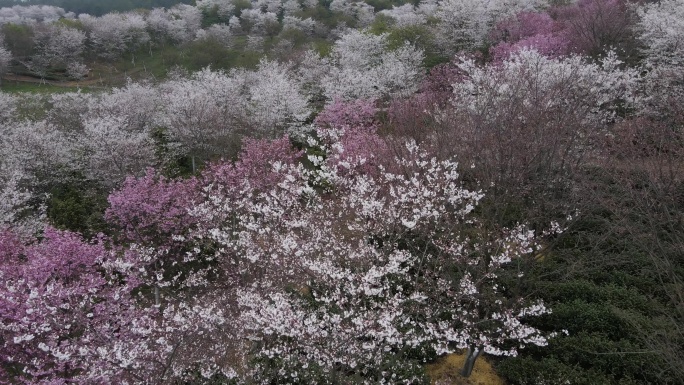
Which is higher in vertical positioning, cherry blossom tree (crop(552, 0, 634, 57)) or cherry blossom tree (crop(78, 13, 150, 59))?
cherry blossom tree (crop(552, 0, 634, 57))

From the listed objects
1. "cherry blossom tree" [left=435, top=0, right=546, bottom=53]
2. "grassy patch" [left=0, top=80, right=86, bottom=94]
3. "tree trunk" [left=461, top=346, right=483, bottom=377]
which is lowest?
"grassy patch" [left=0, top=80, right=86, bottom=94]

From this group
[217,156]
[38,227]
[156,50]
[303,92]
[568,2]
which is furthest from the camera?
[156,50]

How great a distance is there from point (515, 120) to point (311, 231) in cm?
646

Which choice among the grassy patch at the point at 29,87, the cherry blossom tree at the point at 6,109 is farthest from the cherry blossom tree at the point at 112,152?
the grassy patch at the point at 29,87

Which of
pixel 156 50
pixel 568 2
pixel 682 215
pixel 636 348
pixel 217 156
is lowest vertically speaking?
pixel 156 50

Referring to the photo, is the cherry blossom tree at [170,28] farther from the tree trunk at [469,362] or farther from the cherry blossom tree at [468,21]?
the tree trunk at [469,362]

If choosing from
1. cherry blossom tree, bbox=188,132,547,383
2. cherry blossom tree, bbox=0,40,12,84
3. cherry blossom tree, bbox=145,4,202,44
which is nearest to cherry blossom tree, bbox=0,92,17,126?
cherry blossom tree, bbox=0,40,12,84

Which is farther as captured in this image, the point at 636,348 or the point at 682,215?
the point at 682,215

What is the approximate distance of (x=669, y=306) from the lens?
34.4 ft

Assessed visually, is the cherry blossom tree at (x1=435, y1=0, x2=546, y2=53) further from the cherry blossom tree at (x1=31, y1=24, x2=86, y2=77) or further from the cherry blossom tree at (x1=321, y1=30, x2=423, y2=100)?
the cherry blossom tree at (x1=31, y1=24, x2=86, y2=77)

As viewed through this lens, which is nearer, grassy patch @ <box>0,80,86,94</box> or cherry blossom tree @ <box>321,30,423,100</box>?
cherry blossom tree @ <box>321,30,423,100</box>

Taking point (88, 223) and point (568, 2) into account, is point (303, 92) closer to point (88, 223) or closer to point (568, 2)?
point (88, 223)

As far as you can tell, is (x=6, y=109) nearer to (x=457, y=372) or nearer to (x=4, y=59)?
(x=4, y=59)

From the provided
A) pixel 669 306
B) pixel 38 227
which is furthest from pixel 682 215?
pixel 38 227
